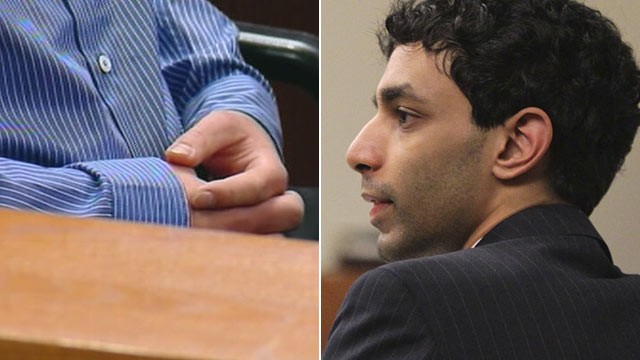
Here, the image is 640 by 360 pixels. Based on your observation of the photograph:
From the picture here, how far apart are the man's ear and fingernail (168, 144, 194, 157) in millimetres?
275

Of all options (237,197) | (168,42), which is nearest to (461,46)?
(237,197)

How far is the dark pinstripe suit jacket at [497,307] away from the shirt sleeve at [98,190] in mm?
218

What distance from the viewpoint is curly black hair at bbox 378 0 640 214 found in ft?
2.04

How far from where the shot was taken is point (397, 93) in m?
0.65

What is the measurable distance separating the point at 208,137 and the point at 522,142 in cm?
31

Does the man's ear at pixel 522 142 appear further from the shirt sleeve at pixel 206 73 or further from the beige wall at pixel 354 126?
the shirt sleeve at pixel 206 73

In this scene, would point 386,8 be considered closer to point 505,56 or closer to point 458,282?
point 505,56

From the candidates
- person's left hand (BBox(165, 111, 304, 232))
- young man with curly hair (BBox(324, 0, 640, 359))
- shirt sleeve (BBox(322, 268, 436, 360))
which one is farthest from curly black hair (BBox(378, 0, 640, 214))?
person's left hand (BBox(165, 111, 304, 232))

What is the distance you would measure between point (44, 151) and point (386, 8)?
0.23m

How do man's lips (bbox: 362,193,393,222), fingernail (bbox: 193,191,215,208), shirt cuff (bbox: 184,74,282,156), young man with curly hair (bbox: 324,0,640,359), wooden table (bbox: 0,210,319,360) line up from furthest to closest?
shirt cuff (bbox: 184,74,282,156), fingernail (bbox: 193,191,215,208), man's lips (bbox: 362,193,393,222), young man with curly hair (bbox: 324,0,640,359), wooden table (bbox: 0,210,319,360)

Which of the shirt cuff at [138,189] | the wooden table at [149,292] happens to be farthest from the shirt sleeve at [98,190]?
the wooden table at [149,292]

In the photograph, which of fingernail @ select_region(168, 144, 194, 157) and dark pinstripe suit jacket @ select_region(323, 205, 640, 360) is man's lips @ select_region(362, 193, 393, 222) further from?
fingernail @ select_region(168, 144, 194, 157)

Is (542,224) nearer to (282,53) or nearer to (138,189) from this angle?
(138,189)

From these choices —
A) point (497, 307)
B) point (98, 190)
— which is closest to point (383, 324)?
point (497, 307)
